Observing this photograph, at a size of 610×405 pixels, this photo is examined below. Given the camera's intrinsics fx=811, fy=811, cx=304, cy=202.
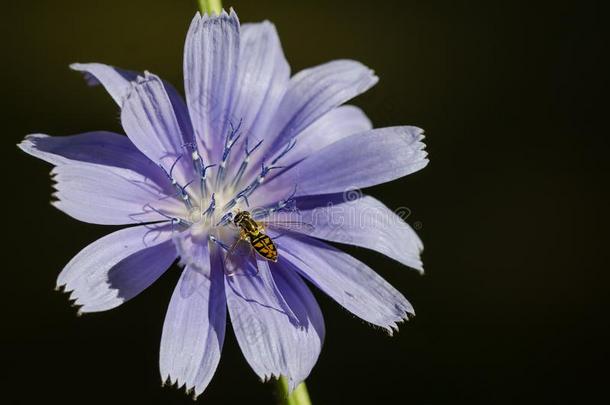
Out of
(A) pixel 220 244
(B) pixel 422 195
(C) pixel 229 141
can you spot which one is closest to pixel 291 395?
(A) pixel 220 244

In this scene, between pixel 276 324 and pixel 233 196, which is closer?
pixel 276 324

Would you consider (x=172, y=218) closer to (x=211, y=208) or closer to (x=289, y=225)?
(x=211, y=208)

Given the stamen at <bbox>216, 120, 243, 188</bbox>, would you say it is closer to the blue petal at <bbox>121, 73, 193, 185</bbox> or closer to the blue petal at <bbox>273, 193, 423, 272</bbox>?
the blue petal at <bbox>121, 73, 193, 185</bbox>

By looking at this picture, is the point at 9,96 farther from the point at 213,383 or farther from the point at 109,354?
the point at 213,383

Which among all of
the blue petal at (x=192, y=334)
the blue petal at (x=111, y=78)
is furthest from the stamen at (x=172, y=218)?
the blue petal at (x=111, y=78)

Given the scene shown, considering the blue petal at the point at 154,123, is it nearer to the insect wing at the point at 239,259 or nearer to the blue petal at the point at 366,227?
the insect wing at the point at 239,259

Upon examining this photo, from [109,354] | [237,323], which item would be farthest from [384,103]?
[237,323]
